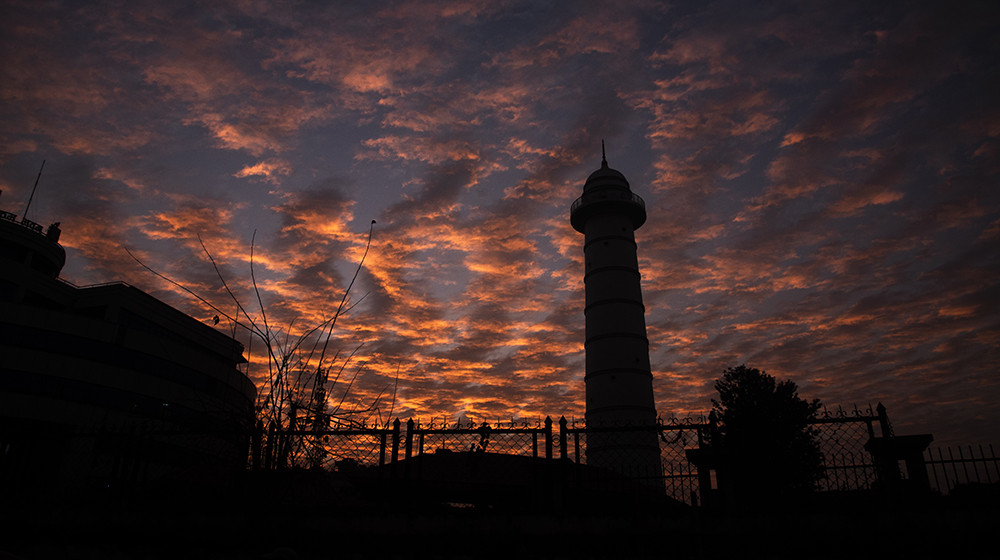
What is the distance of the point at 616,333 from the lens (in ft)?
106

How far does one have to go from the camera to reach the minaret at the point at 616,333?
30.5 metres

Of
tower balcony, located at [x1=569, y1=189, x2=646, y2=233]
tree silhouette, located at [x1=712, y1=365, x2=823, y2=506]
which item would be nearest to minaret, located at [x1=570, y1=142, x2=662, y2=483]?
Result: tower balcony, located at [x1=569, y1=189, x2=646, y2=233]

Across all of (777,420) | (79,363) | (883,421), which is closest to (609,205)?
(777,420)

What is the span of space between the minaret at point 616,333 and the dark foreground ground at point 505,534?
2083cm

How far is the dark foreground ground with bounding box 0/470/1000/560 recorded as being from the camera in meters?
7.15

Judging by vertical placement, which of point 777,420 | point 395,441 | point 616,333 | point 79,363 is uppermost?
point 616,333

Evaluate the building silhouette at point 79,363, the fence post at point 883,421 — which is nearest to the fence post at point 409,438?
the fence post at point 883,421

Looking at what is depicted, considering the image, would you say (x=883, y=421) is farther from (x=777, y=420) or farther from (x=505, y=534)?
(x=777, y=420)

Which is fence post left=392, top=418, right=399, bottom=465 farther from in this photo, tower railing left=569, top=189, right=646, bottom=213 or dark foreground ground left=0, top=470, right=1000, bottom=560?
tower railing left=569, top=189, right=646, bottom=213

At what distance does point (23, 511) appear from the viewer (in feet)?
30.8

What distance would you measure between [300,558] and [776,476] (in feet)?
69.0

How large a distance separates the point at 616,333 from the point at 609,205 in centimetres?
857

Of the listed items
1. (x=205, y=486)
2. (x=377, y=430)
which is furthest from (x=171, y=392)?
(x=377, y=430)

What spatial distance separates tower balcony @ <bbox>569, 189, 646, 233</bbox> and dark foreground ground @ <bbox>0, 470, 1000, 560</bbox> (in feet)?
92.4
